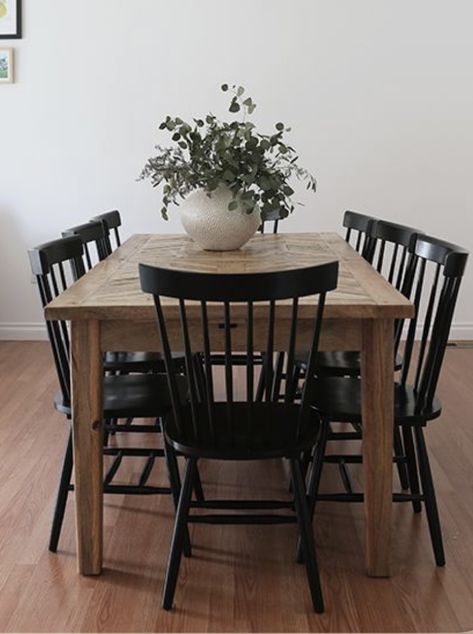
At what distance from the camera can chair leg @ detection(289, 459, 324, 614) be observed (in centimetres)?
180

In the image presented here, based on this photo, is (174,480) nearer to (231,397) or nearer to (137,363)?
(231,397)

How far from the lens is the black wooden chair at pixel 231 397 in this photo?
1.63 meters

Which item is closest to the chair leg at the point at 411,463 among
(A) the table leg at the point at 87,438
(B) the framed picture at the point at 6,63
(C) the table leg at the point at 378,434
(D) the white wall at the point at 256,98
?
(C) the table leg at the point at 378,434

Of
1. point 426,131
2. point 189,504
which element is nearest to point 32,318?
point 426,131

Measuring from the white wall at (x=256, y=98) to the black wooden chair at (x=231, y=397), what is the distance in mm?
2614

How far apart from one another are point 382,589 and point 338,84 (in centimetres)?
310

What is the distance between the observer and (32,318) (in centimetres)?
452

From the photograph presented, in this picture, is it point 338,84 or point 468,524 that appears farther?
point 338,84

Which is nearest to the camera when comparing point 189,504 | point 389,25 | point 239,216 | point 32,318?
point 189,504

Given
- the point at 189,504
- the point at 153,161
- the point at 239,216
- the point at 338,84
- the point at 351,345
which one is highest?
the point at 338,84

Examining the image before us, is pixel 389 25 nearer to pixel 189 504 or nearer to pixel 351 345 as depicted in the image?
pixel 351 345

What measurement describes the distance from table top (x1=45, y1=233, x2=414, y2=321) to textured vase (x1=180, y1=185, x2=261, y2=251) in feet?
0.19

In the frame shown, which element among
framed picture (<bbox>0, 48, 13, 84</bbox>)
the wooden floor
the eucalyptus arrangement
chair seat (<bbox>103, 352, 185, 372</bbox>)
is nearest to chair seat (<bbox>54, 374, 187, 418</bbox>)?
chair seat (<bbox>103, 352, 185, 372</bbox>)

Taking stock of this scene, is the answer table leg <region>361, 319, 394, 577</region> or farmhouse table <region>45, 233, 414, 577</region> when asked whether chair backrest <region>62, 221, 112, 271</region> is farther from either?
table leg <region>361, 319, 394, 577</region>
